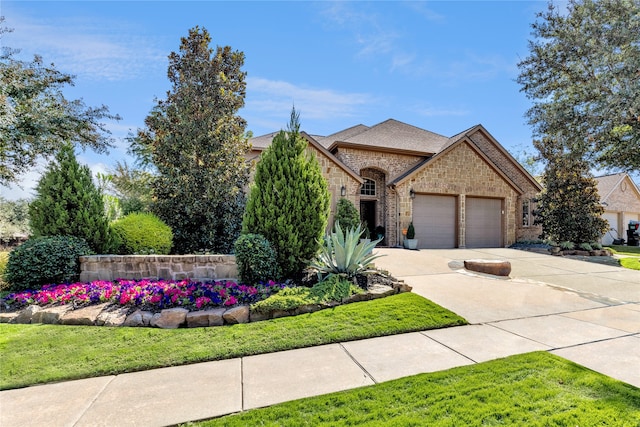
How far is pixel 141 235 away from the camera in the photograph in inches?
282

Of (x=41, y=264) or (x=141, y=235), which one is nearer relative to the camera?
(x=41, y=264)

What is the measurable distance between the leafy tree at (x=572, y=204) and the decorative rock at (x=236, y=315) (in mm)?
15161

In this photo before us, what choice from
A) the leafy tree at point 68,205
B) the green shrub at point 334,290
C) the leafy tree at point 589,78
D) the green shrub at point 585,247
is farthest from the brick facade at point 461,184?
the leafy tree at point 68,205

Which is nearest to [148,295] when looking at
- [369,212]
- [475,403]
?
[475,403]

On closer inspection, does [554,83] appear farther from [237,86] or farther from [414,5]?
[237,86]

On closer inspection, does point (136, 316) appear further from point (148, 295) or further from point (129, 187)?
point (129, 187)

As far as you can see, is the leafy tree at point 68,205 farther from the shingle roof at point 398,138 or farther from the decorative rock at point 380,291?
the shingle roof at point 398,138

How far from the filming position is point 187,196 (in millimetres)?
8000

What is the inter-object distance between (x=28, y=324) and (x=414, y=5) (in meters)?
10.7

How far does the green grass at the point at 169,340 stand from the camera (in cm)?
338

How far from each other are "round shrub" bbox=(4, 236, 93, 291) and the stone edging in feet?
3.57

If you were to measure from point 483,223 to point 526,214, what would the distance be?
12.6 ft

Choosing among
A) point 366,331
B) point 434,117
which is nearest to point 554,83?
point 434,117

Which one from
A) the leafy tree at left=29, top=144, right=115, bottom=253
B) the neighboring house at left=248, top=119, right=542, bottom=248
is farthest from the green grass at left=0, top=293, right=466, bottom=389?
the neighboring house at left=248, top=119, right=542, bottom=248
